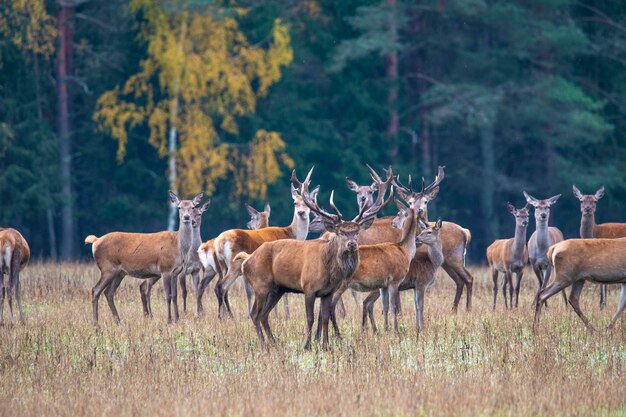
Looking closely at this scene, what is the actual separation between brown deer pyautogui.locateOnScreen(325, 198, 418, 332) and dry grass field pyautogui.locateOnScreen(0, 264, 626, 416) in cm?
49

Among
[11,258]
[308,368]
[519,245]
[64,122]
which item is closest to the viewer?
[308,368]

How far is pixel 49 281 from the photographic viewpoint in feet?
59.9

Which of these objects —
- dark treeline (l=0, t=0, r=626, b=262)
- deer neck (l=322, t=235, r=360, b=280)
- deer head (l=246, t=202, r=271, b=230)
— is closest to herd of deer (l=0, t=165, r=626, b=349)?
deer neck (l=322, t=235, r=360, b=280)

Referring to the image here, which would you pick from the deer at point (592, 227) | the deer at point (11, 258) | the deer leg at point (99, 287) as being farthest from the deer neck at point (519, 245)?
the deer at point (11, 258)

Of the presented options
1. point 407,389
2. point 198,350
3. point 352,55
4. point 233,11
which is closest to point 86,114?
point 233,11

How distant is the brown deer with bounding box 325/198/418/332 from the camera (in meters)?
12.7

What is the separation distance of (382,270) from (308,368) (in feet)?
8.47

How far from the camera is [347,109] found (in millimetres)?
35438

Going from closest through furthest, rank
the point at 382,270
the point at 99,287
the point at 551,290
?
the point at 382,270 < the point at 551,290 < the point at 99,287

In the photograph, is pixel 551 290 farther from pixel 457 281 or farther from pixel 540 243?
pixel 540 243

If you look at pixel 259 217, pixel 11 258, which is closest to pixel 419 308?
pixel 11 258

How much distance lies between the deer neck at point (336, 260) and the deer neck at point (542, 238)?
16.0 ft

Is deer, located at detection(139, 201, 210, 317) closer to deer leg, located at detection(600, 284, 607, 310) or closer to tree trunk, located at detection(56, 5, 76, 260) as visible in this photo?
deer leg, located at detection(600, 284, 607, 310)

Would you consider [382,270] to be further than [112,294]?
No
